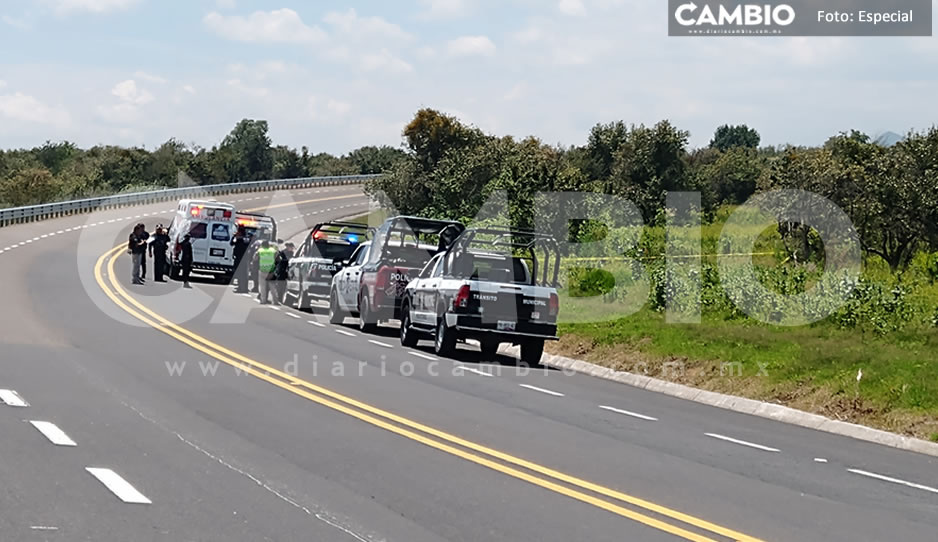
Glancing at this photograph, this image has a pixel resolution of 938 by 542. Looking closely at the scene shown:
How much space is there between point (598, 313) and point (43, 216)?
49.5 meters

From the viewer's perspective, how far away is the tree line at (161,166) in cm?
10400

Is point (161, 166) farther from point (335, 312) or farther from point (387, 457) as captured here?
point (387, 457)

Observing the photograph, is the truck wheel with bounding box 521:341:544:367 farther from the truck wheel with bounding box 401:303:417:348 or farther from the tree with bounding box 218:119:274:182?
the tree with bounding box 218:119:274:182

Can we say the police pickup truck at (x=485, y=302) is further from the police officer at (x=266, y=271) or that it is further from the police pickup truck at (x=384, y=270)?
the police officer at (x=266, y=271)

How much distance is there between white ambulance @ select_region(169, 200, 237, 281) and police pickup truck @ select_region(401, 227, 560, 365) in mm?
18883

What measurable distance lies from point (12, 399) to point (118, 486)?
16.5 feet

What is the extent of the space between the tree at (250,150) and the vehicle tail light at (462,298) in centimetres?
12354

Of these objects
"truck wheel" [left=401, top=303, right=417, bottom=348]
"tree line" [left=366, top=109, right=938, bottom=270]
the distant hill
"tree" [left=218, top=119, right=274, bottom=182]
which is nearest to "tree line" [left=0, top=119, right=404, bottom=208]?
"tree" [left=218, top=119, right=274, bottom=182]

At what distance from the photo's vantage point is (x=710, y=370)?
769 inches

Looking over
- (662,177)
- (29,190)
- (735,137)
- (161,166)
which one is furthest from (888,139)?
(735,137)

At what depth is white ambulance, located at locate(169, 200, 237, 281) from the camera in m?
40.3

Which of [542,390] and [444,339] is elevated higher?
[444,339]

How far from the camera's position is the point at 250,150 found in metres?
157

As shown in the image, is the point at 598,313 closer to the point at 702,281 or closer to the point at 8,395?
the point at 702,281
